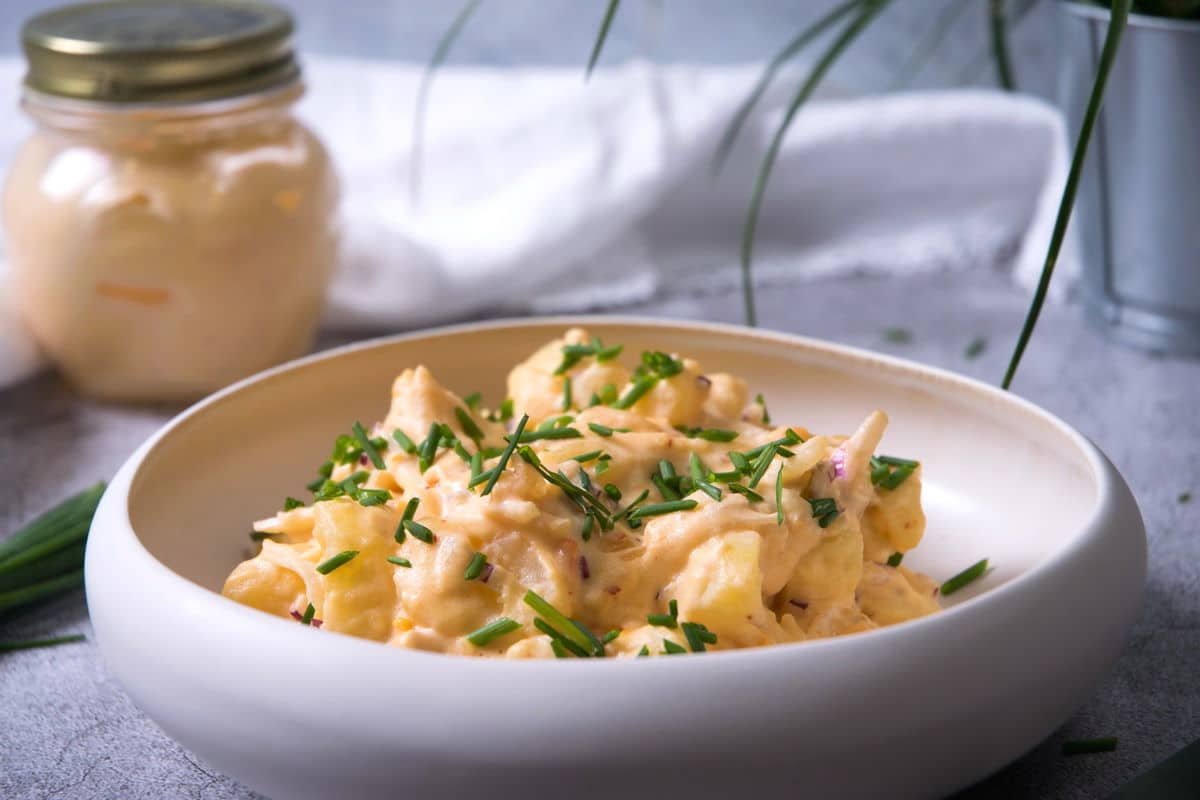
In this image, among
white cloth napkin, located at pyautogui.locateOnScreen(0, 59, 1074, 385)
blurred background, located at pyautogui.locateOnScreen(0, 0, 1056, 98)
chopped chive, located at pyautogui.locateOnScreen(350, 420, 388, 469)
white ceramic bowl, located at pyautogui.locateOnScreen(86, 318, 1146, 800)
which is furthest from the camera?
blurred background, located at pyautogui.locateOnScreen(0, 0, 1056, 98)

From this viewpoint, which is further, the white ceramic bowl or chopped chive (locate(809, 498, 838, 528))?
chopped chive (locate(809, 498, 838, 528))

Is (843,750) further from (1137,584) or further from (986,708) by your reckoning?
(1137,584)

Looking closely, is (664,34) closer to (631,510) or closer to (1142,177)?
(1142,177)

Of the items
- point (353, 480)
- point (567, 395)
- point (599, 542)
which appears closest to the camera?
point (599, 542)

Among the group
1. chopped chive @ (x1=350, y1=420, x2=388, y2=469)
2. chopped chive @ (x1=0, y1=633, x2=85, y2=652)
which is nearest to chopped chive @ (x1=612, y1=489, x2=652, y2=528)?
chopped chive @ (x1=350, y1=420, x2=388, y2=469)

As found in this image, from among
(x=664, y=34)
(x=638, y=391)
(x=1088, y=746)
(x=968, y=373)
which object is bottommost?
(x=968, y=373)

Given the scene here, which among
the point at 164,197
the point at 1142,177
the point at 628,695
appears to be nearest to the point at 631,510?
the point at 628,695

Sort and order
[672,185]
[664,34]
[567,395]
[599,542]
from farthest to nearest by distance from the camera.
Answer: [664,34], [672,185], [567,395], [599,542]

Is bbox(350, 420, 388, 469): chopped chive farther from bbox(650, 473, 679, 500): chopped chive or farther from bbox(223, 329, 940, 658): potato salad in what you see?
bbox(650, 473, 679, 500): chopped chive

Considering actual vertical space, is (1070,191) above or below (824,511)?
above
